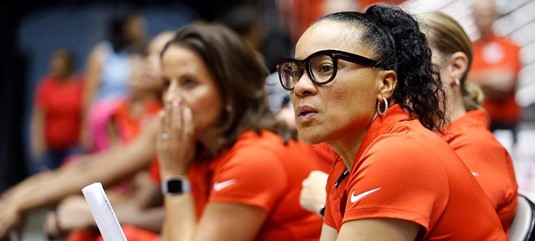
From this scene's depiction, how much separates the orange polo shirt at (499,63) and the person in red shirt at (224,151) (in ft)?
9.77

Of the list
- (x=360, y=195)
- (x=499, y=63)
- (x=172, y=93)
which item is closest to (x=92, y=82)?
(x=499, y=63)

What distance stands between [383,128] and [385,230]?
0.30m

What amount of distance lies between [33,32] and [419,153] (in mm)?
8208

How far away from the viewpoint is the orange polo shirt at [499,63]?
19.0ft

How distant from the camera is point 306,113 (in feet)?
6.80

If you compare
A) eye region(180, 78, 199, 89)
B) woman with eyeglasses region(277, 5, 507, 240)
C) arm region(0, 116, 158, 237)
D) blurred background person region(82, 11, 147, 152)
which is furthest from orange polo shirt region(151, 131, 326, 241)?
blurred background person region(82, 11, 147, 152)

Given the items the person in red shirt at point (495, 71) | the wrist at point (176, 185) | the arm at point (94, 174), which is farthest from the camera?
the person in red shirt at point (495, 71)

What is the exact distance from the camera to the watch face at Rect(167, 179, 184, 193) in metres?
3.00

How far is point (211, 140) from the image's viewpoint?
308 centimetres

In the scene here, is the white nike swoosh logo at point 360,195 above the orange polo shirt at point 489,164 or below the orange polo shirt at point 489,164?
above

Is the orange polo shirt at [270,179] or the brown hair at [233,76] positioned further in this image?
the brown hair at [233,76]

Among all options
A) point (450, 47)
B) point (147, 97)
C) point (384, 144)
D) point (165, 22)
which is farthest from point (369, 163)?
point (165, 22)

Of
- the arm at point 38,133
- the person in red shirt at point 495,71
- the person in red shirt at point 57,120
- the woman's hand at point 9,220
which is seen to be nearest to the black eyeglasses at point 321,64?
the woman's hand at point 9,220

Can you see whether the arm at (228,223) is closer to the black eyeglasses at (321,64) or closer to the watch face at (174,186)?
the watch face at (174,186)
